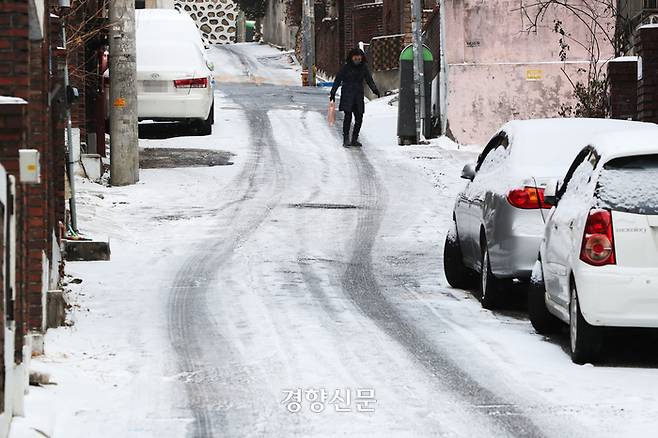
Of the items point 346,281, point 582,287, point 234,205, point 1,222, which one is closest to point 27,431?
point 1,222

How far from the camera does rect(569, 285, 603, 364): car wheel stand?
9727mm

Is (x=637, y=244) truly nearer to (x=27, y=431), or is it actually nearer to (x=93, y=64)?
(x=27, y=431)

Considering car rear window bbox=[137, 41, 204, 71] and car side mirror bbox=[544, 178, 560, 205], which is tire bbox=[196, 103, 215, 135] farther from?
car side mirror bbox=[544, 178, 560, 205]

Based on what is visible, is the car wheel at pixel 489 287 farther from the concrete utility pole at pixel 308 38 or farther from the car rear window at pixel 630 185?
the concrete utility pole at pixel 308 38

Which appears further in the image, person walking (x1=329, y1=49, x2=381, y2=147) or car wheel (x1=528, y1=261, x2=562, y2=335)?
person walking (x1=329, y1=49, x2=381, y2=147)

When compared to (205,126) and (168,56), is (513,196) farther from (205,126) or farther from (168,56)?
(205,126)

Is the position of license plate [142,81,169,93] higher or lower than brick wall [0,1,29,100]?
lower

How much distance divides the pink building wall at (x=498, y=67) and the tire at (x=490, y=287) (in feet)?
51.5

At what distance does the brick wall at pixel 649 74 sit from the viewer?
17.5m

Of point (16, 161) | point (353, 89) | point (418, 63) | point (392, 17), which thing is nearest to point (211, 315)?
point (16, 161)

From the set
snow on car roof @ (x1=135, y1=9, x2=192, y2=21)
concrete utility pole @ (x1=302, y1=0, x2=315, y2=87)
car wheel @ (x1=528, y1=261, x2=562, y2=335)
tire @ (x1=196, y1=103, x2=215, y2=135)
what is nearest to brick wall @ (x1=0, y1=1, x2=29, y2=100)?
car wheel @ (x1=528, y1=261, x2=562, y2=335)

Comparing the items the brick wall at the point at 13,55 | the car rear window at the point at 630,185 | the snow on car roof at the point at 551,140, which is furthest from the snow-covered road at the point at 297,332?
the brick wall at the point at 13,55

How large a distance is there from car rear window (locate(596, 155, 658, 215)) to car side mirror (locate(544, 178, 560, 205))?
1245 mm

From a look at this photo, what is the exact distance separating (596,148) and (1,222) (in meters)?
4.76
